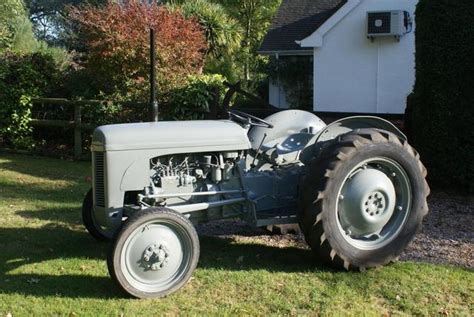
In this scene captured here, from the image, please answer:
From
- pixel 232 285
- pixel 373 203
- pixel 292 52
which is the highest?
pixel 292 52

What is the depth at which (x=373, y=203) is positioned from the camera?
216 inches

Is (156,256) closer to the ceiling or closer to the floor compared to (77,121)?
closer to the floor

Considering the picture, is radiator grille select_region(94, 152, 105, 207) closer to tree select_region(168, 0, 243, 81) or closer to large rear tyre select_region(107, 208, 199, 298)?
large rear tyre select_region(107, 208, 199, 298)

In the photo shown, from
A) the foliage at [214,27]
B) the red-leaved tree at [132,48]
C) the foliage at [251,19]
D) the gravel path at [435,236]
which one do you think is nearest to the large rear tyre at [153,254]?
the gravel path at [435,236]

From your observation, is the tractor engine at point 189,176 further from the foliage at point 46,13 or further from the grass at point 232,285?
the foliage at point 46,13

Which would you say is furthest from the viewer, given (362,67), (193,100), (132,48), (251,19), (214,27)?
(251,19)

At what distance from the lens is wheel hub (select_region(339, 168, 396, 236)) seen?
17.7 ft

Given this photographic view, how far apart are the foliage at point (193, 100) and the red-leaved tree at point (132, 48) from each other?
0.61m

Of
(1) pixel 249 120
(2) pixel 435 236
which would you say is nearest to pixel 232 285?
(1) pixel 249 120

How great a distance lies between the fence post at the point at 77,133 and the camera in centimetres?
1270

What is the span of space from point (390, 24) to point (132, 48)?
8.37 meters

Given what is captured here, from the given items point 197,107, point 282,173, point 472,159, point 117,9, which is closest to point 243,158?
point 282,173

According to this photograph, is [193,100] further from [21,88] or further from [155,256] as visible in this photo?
[155,256]

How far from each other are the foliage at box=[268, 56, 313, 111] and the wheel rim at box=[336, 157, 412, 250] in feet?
53.7
